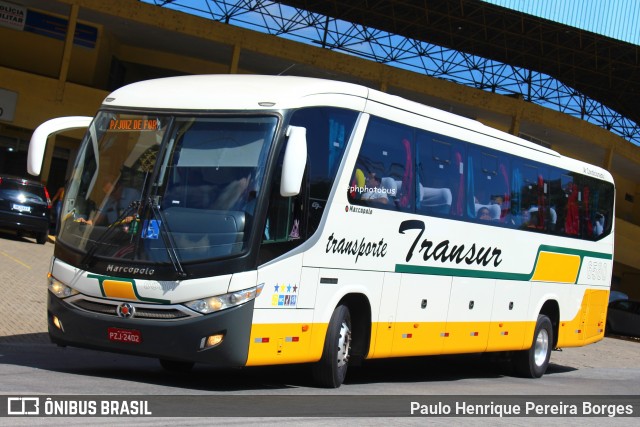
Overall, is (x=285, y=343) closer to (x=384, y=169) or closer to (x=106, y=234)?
(x=106, y=234)

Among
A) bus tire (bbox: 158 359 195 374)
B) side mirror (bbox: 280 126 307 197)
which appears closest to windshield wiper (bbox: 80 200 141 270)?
side mirror (bbox: 280 126 307 197)

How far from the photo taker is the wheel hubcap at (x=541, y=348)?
16517 millimetres

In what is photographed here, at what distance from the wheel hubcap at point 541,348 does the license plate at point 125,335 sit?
8661mm

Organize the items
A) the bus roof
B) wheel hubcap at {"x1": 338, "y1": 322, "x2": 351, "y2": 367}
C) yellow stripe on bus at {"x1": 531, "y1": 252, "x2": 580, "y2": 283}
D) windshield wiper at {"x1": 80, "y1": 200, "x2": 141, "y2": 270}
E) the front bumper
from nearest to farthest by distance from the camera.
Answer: the front bumper < windshield wiper at {"x1": 80, "y1": 200, "x2": 141, "y2": 270} < the bus roof < wheel hubcap at {"x1": 338, "y1": 322, "x2": 351, "y2": 367} < yellow stripe on bus at {"x1": 531, "y1": 252, "x2": 580, "y2": 283}

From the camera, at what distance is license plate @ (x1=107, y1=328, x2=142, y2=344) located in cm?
963

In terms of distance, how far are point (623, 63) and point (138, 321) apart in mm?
40417

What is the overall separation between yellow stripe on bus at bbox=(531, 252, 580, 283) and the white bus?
2.79 m

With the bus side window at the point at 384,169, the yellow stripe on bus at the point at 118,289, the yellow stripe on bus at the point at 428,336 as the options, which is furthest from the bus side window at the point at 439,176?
the yellow stripe on bus at the point at 118,289

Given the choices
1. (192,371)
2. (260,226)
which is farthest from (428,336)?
(260,226)

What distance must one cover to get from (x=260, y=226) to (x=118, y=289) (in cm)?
149

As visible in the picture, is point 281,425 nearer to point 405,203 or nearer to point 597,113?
point 405,203

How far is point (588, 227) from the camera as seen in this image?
1777 centimetres

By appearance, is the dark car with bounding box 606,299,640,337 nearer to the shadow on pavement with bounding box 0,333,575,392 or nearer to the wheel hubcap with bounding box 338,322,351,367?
the shadow on pavement with bounding box 0,333,575,392

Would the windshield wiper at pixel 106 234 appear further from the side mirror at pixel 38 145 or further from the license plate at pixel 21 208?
the license plate at pixel 21 208
